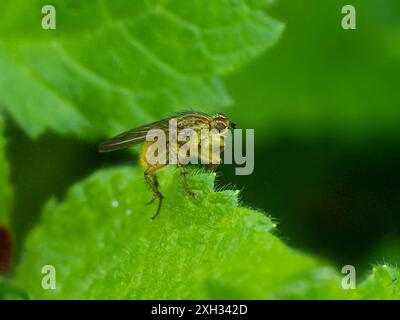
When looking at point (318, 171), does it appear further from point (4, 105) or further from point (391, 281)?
point (391, 281)

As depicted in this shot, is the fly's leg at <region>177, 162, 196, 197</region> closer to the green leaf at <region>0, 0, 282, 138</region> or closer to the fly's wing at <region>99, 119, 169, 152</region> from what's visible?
the fly's wing at <region>99, 119, 169, 152</region>

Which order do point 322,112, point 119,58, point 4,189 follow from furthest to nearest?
point 322,112
point 119,58
point 4,189

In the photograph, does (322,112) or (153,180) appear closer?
(153,180)

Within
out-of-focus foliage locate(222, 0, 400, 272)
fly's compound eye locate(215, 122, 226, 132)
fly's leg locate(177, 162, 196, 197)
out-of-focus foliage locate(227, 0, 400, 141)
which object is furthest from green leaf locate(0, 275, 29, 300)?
out-of-focus foliage locate(227, 0, 400, 141)

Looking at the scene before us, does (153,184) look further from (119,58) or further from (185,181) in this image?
(119,58)

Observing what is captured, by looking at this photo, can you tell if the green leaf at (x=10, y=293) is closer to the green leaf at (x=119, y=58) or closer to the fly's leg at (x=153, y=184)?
the fly's leg at (x=153, y=184)

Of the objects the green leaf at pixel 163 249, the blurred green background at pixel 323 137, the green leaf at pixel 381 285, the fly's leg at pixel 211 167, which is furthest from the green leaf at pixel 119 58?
the green leaf at pixel 381 285

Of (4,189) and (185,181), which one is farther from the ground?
(4,189)

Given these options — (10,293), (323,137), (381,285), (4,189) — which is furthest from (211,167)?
(323,137)
